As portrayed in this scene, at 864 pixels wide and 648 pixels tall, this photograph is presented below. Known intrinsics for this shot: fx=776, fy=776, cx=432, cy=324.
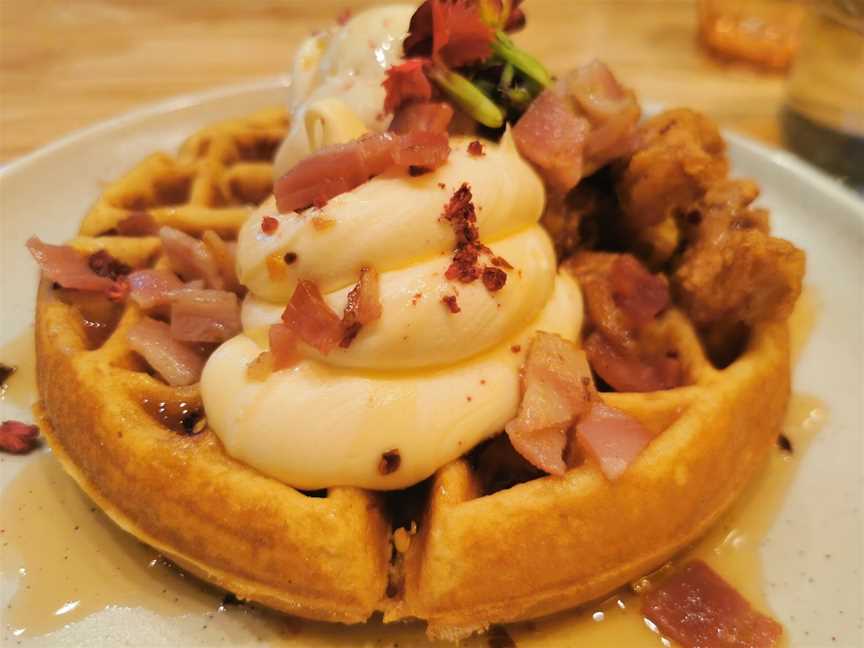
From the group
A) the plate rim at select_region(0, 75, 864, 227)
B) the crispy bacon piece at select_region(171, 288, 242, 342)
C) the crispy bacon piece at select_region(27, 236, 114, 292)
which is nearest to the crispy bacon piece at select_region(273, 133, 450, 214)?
the crispy bacon piece at select_region(171, 288, 242, 342)

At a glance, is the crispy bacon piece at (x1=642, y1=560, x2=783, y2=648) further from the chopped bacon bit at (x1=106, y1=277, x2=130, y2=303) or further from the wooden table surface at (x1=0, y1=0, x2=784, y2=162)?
the wooden table surface at (x1=0, y1=0, x2=784, y2=162)

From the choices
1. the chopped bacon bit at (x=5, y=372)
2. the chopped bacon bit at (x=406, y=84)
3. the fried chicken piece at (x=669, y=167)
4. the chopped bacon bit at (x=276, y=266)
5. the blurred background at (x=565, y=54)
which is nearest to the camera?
the chopped bacon bit at (x=276, y=266)

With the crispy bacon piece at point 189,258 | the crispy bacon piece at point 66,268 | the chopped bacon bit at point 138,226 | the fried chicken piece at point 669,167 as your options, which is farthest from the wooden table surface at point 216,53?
the fried chicken piece at point 669,167

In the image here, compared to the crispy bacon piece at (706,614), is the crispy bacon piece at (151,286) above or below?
above

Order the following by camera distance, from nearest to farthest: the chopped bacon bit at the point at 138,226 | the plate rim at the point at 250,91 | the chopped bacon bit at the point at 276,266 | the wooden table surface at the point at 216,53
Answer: the chopped bacon bit at the point at 276,266
the chopped bacon bit at the point at 138,226
the plate rim at the point at 250,91
the wooden table surface at the point at 216,53

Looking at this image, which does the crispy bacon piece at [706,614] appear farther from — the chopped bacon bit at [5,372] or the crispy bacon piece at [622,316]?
the chopped bacon bit at [5,372]
